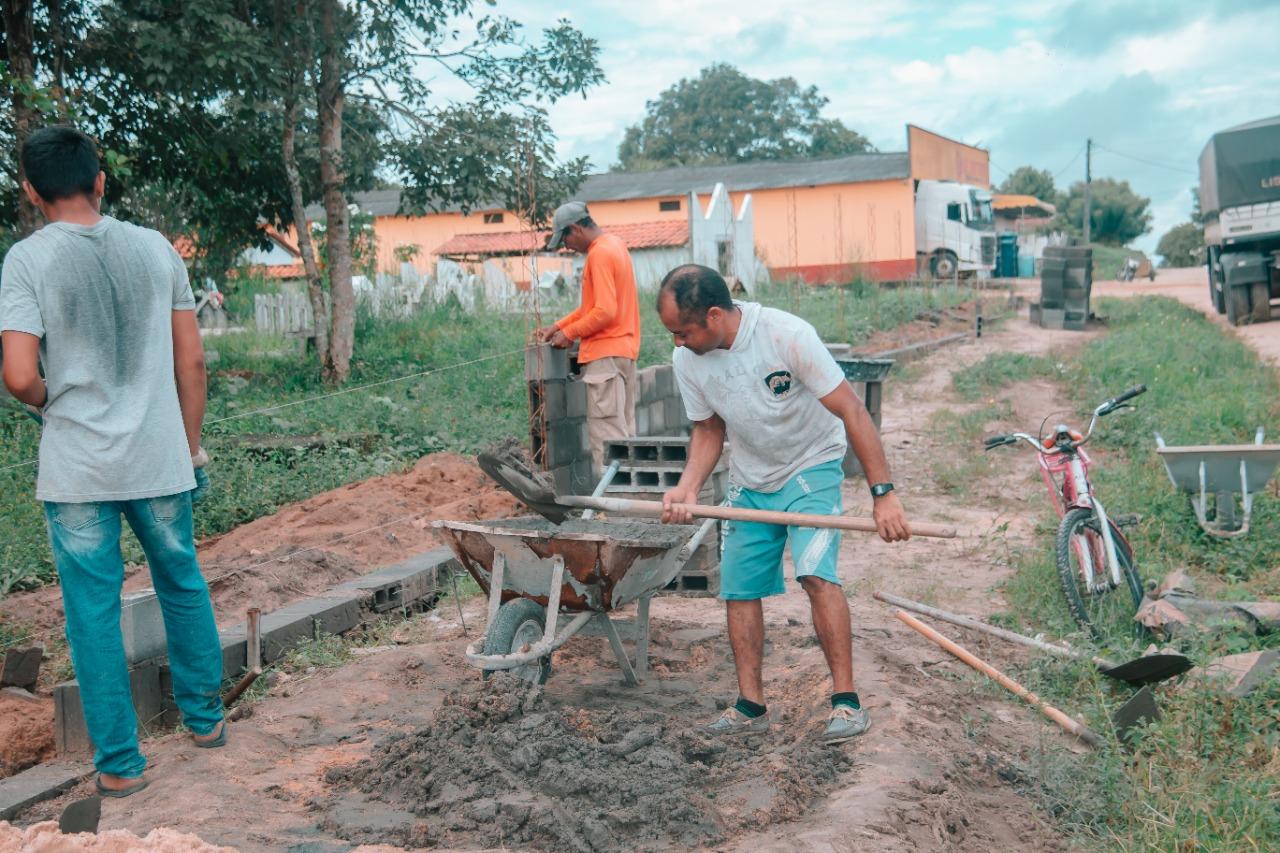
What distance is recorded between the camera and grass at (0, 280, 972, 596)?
7.47 m

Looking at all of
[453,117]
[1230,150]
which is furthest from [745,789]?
[1230,150]

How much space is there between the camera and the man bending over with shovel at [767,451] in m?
3.87

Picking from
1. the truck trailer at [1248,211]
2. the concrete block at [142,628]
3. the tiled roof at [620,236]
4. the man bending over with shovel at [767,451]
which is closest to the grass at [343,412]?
the concrete block at [142,628]

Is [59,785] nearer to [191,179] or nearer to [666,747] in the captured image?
[666,747]

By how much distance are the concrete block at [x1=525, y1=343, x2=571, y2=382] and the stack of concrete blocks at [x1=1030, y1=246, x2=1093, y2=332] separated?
14723mm

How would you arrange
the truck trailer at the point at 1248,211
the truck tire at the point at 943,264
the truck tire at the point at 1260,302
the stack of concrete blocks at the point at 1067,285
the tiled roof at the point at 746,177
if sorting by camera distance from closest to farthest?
the truck trailer at the point at 1248,211, the truck tire at the point at 1260,302, the stack of concrete blocks at the point at 1067,285, the truck tire at the point at 943,264, the tiled roof at the point at 746,177

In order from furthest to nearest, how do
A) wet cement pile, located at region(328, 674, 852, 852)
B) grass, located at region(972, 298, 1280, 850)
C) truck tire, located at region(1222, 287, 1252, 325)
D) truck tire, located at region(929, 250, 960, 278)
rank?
1. truck tire, located at region(929, 250, 960, 278)
2. truck tire, located at region(1222, 287, 1252, 325)
3. grass, located at region(972, 298, 1280, 850)
4. wet cement pile, located at region(328, 674, 852, 852)

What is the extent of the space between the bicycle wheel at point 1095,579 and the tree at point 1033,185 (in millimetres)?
63650

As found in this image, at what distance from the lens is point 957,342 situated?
18.2 m

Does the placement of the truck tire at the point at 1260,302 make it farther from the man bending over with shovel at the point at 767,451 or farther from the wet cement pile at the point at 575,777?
the wet cement pile at the point at 575,777

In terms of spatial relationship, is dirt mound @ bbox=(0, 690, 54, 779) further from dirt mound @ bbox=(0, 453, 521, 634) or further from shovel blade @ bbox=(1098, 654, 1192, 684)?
shovel blade @ bbox=(1098, 654, 1192, 684)

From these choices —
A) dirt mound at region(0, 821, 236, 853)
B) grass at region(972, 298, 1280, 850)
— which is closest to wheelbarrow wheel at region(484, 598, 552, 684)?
dirt mound at region(0, 821, 236, 853)

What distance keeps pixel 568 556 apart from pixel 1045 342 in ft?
51.1

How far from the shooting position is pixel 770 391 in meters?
4.01
